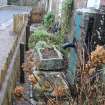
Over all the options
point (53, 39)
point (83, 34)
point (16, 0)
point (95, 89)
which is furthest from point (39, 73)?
point (16, 0)

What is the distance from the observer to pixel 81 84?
386 cm

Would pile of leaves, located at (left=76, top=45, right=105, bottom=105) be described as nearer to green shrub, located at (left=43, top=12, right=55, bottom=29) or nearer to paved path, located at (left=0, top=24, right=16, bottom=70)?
paved path, located at (left=0, top=24, right=16, bottom=70)

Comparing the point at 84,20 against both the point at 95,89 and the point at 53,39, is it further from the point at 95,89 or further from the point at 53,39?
the point at 53,39

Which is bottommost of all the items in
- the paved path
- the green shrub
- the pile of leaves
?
the green shrub

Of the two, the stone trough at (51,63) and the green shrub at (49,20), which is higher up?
the stone trough at (51,63)

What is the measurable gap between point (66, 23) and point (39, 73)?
15.7 ft

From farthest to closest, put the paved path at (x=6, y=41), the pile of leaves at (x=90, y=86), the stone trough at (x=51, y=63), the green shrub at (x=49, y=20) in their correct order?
the green shrub at (x=49, y=20)
the paved path at (x=6, y=41)
the stone trough at (x=51, y=63)
the pile of leaves at (x=90, y=86)

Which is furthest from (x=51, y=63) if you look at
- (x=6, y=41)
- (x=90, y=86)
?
(x=90, y=86)

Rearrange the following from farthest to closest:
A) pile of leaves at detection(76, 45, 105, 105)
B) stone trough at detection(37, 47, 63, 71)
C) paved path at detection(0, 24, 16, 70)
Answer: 1. paved path at detection(0, 24, 16, 70)
2. stone trough at detection(37, 47, 63, 71)
3. pile of leaves at detection(76, 45, 105, 105)

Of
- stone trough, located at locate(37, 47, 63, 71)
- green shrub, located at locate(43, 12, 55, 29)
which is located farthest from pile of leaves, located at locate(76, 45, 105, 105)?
green shrub, located at locate(43, 12, 55, 29)

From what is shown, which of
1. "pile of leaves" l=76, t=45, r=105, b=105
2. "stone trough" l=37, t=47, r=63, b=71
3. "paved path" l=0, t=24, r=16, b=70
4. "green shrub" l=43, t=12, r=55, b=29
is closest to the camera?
"pile of leaves" l=76, t=45, r=105, b=105

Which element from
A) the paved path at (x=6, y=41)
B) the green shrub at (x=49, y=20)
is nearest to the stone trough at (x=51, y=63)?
the paved path at (x=6, y=41)

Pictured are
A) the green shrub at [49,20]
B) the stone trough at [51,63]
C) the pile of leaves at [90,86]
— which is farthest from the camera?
the green shrub at [49,20]

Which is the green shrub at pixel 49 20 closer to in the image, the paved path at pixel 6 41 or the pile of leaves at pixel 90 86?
the paved path at pixel 6 41
